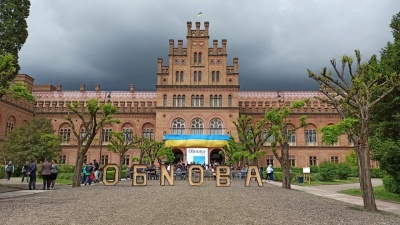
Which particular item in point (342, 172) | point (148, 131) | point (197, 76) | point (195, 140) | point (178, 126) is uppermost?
point (197, 76)

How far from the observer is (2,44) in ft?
67.1

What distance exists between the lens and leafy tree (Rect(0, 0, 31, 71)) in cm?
2047

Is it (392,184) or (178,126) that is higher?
(178,126)

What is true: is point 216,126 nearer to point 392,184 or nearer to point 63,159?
point 63,159

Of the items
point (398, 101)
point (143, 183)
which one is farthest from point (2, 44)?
point (398, 101)

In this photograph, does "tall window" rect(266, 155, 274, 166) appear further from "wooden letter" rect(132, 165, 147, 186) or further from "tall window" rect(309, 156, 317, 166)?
"wooden letter" rect(132, 165, 147, 186)

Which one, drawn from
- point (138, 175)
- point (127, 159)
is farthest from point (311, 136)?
point (138, 175)

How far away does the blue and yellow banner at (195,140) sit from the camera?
4438 cm

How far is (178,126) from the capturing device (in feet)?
154

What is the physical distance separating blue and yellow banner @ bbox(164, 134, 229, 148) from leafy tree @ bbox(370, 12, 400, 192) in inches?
1107

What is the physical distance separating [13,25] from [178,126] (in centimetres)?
2856

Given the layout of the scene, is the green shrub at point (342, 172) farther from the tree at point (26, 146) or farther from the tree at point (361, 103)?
the tree at point (26, 146)

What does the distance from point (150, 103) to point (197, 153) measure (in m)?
12.8

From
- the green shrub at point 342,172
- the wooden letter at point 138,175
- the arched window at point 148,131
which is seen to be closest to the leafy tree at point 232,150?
the green shrub at point 342,172
